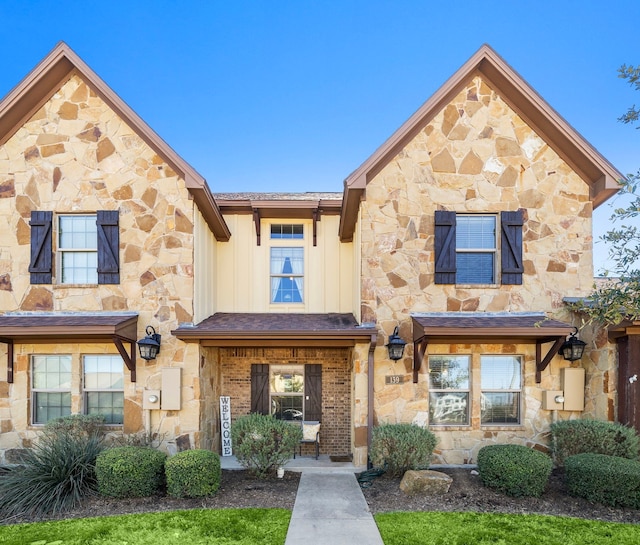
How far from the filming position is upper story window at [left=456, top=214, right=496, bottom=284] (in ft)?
29.3

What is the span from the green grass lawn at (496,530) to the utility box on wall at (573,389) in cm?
284

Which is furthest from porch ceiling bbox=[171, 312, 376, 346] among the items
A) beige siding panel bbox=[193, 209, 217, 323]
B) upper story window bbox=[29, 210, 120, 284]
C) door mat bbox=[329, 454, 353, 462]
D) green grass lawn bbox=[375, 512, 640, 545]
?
green grass lawn bbox=[375, 512, 640, 545]

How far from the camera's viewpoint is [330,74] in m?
21.6

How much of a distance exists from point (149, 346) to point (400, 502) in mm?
5149

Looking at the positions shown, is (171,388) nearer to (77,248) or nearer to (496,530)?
(77,248)

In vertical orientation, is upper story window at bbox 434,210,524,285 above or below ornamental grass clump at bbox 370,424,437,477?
above

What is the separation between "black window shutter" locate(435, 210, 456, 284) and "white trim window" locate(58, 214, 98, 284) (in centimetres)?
693

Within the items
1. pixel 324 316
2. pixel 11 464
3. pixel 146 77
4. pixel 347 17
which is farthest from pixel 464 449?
pixel 146 77

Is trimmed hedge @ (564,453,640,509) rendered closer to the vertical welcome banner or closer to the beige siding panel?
the vertical welcome banner

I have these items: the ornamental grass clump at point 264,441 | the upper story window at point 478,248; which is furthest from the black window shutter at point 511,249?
the ornamental grass clump at point 264,441

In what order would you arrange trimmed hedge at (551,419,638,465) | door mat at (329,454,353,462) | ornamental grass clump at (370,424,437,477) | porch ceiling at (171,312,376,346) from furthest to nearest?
door mat at (329,454,353,462) < porch ceiling at (171,312,376,346) < ornamental grass clump at (370,424,437,477) < trimmed hedge at (551,419,638,465)

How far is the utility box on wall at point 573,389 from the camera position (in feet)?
28.1

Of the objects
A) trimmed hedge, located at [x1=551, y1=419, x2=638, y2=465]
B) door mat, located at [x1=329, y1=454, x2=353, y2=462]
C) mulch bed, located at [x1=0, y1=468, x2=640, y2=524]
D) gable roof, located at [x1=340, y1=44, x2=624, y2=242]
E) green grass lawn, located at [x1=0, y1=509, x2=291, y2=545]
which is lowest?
door mat, located at [x1=329, y1=454, x2=353, y2=462]

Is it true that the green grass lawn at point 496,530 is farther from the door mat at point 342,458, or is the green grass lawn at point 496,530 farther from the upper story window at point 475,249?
the upper story window at point 475,249
